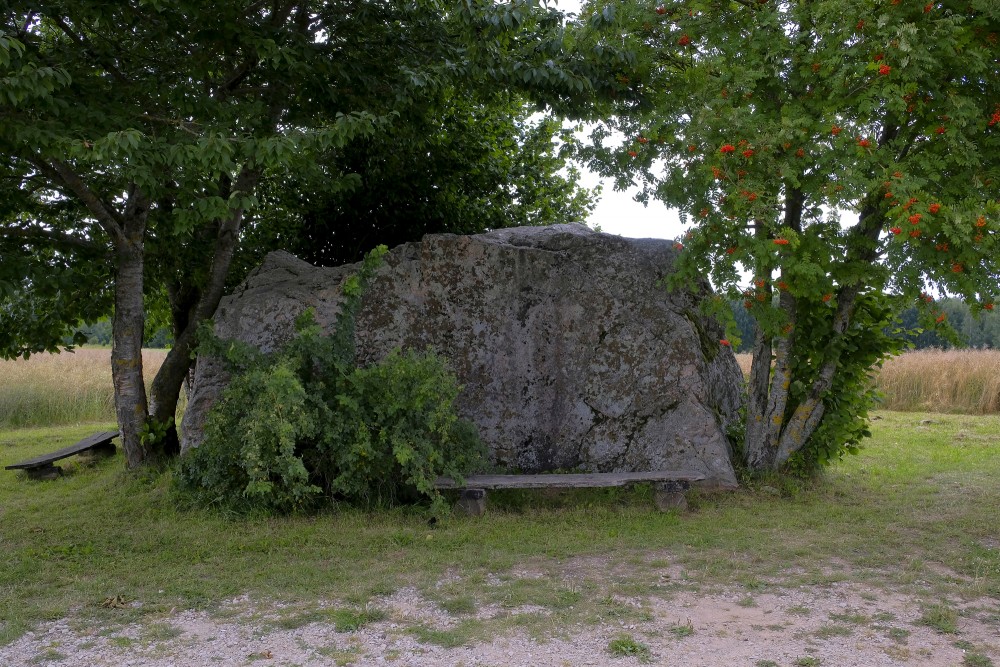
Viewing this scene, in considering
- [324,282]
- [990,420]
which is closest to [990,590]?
[324,282]

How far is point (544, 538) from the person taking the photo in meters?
6.29

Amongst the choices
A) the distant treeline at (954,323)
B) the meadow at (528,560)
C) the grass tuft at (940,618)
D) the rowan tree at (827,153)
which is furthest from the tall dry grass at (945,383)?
the grass tuft at (940,618)

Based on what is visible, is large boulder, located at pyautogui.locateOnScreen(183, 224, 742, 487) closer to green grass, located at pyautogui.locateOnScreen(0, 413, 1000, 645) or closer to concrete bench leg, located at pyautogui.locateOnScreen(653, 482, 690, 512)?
concrete bench leg, located at pyautogui.locateOnScreen(653, 482, 690, 512)

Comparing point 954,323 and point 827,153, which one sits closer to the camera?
point 827,153

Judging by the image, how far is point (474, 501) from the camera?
273 inches

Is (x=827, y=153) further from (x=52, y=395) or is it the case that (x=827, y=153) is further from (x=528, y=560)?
(x=52, y=395)

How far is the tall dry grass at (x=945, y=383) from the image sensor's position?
15336 millimetres

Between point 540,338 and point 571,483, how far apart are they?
5.53 ft

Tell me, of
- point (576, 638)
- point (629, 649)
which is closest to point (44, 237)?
point (576, 638)

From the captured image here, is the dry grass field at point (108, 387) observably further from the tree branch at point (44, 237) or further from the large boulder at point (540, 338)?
the large boulder at point (540, 338)

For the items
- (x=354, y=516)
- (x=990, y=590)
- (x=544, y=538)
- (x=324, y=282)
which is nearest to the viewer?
(x=990, y=590)

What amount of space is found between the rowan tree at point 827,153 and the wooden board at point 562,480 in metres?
1.52

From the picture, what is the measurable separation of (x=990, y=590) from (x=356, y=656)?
378 centimetres

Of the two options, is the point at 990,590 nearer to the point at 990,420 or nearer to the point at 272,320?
the point at 272,320
